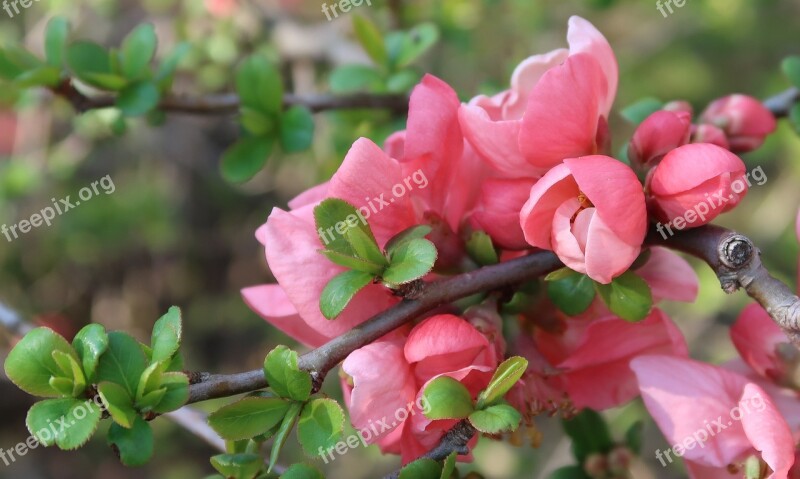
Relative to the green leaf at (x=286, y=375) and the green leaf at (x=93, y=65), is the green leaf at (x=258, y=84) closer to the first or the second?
the green leaf at (x=93, y=65)

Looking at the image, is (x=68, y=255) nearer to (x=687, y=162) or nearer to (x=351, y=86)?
(x=351, y=86)

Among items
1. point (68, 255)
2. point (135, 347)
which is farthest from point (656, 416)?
point (68, 255)

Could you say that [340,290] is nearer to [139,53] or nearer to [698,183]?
[698,183]

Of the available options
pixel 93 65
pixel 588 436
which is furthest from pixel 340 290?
pixel 93 65

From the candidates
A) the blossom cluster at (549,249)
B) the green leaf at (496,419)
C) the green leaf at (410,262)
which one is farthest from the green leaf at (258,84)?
the green leaf at (496,419)

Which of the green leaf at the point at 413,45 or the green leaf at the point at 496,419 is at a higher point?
the green leaf at the point at 413,45
